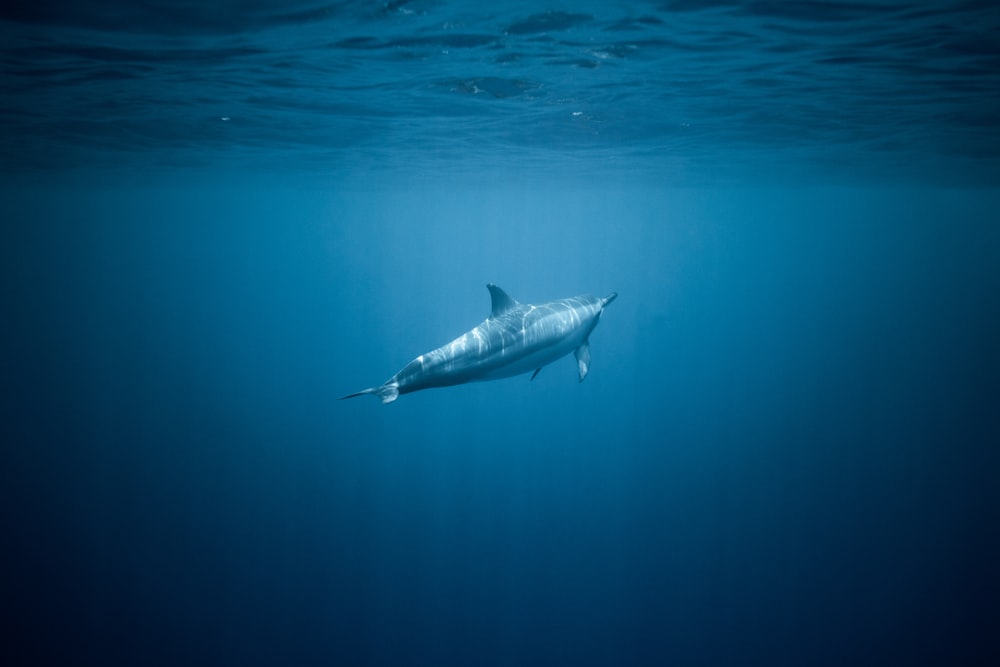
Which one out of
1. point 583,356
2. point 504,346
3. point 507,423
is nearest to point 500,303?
point 504,346

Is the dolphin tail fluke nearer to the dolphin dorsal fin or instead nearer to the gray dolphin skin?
the gray dolphin skin

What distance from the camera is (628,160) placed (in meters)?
24.9

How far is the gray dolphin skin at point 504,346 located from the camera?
8055mm

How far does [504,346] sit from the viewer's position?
29.9ft

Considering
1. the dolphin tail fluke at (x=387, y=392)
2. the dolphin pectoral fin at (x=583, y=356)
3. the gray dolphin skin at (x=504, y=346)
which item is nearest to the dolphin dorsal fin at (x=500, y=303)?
the gray dolphin skin at (x=504, y=346)

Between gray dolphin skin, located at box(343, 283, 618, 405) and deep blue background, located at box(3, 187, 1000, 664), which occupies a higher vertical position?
Answer: gray dolphin skin, located at box(343, 283, 618, 405)

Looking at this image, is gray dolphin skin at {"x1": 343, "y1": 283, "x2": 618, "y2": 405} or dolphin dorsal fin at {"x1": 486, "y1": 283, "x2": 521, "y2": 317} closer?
gray dolphin skin at {"x1": 343, "y1": 283, "x2": 618, "y2": 405}

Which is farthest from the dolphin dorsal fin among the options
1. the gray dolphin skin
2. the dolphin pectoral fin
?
the dolphin pectoral fin

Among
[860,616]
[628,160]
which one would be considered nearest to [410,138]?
[628,160]

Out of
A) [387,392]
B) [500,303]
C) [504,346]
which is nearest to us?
[387,392]

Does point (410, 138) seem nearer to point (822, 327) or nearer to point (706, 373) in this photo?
point (706, 373)

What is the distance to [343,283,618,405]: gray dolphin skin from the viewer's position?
805 cm

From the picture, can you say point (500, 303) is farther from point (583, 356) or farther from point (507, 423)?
point (507, 423)

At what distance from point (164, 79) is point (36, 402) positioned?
24.9m
